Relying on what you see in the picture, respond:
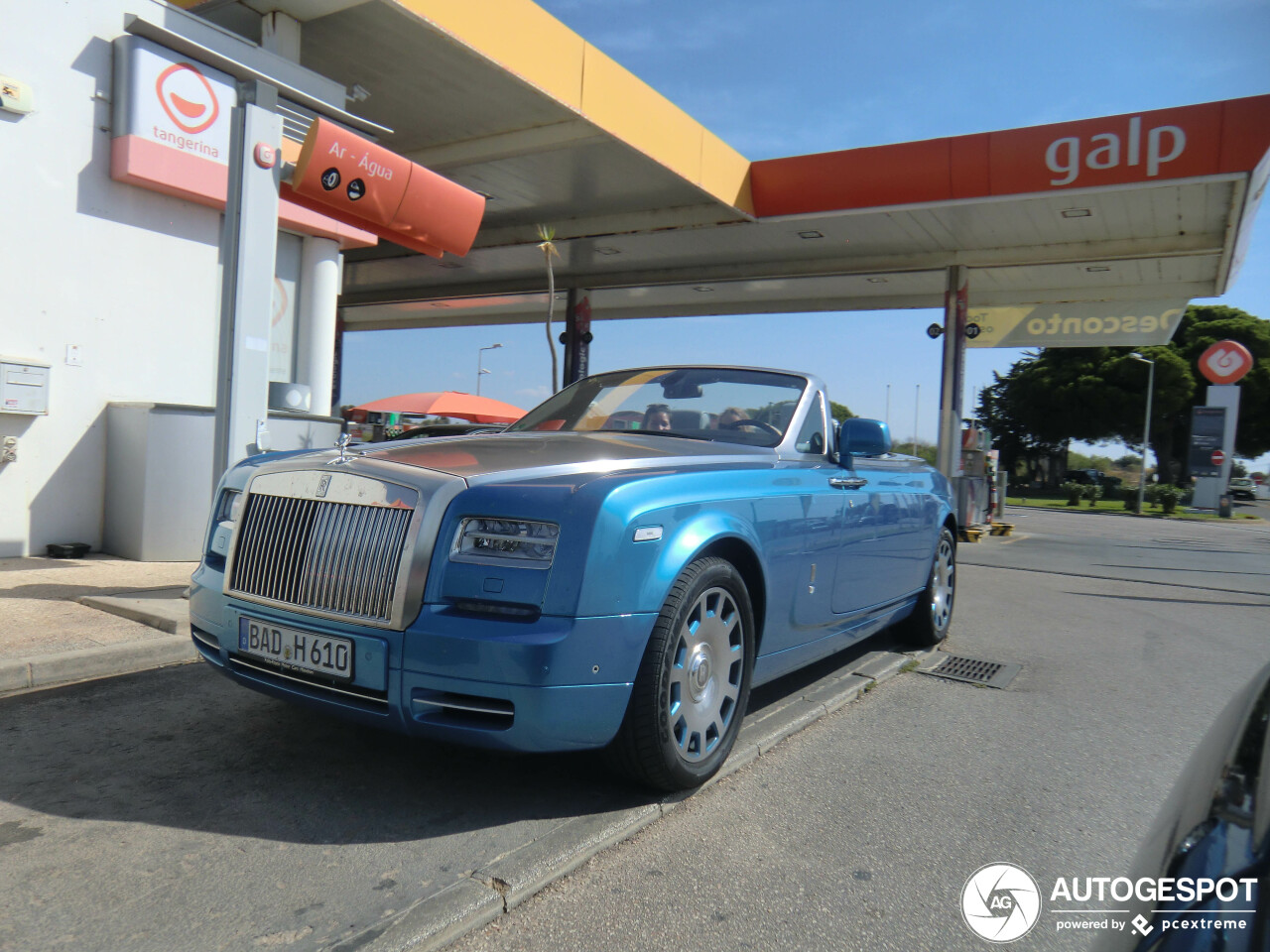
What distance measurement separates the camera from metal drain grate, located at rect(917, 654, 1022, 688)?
5.10 m

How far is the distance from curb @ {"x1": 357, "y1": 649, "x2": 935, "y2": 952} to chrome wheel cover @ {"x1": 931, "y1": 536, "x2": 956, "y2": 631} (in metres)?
2.38

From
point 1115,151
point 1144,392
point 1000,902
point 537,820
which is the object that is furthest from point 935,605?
point 1144,392

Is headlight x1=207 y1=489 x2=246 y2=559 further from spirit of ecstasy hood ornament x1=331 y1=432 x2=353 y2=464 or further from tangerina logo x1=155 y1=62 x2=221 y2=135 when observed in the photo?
tangerina logo x1=155 y1=62 x2=221 y2=135

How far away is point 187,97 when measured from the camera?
25.2 feet

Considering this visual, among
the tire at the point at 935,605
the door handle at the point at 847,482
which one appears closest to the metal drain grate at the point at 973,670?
the tire at the point at 935,605

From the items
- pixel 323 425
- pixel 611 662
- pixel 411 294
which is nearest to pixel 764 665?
pixel 611 662

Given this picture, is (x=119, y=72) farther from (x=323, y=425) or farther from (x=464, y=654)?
(x=464, y=654)

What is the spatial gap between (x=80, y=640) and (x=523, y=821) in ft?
9.74

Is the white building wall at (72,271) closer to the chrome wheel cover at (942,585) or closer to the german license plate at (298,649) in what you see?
the german license plate at (298,649)

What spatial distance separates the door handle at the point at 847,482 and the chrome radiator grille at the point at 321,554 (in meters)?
2.19

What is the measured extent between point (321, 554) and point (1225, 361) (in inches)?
1679

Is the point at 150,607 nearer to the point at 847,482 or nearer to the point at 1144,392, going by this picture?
the point at 847,482

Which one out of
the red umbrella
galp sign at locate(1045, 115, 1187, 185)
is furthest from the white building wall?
the red umbrella

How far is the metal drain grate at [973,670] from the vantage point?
5102 mm
